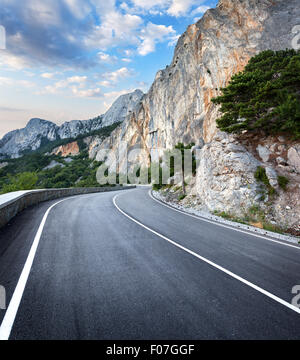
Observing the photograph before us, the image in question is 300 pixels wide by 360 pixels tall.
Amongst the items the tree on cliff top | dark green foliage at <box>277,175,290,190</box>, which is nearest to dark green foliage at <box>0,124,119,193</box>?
the tree on cliff top

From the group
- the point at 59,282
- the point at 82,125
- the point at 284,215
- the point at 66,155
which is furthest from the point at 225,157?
the point at 82,125

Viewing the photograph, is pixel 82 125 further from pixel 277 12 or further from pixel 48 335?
pixel 48 335

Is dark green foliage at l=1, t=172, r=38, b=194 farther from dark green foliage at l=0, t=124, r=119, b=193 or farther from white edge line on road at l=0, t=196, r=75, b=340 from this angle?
white edge line on road at l=0, t=196, r=75, b=340

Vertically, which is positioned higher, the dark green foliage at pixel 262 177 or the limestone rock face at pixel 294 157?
the limestone rock face at pixel 294 157

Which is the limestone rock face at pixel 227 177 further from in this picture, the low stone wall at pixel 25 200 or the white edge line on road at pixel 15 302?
the low stone wall at pixel 25 200

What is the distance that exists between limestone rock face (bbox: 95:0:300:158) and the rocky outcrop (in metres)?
91.8

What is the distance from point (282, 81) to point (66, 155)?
420 ft

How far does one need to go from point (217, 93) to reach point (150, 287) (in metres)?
30.2

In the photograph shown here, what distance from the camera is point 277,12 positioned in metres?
23.6

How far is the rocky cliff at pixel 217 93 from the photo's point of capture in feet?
40.1

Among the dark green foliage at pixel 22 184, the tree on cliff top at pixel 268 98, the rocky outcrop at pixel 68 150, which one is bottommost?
the dark green foliage at pixel 22 184

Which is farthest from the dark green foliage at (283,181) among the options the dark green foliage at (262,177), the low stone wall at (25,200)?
the low stone wall at (25,200)

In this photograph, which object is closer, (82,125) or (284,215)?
(284,215)

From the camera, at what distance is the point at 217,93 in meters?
28.1
